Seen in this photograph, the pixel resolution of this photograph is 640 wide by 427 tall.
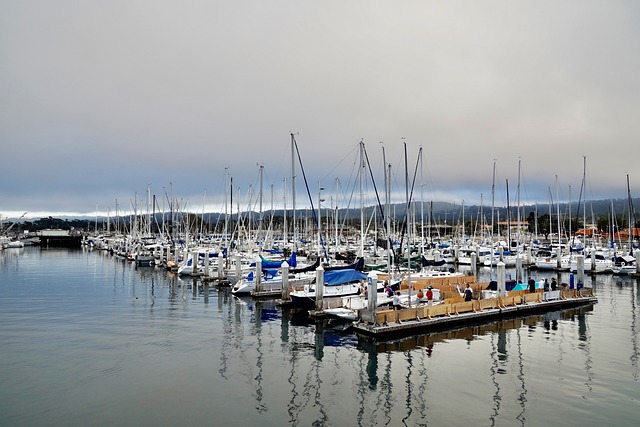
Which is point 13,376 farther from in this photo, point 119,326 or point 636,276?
point 636,276

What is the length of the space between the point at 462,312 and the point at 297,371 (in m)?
14.5

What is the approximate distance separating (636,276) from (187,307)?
53919 millimetres

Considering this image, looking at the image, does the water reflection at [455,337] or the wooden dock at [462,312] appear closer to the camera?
the water reflection at [455,337]

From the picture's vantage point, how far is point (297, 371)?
791 inches

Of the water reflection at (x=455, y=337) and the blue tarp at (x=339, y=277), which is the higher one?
the blue tarp at (x=339, y=277)

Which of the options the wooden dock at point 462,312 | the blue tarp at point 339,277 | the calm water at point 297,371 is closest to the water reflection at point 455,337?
the calm water at point 297,371

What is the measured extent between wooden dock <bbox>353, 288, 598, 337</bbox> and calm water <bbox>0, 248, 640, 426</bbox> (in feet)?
3.64

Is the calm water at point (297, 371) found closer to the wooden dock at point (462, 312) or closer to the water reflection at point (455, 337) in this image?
the water reflection at point (455, 337)

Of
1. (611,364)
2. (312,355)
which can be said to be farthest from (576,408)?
(312,355)

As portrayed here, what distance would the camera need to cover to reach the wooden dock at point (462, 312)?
85.5 feet

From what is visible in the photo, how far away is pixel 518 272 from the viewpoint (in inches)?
1869

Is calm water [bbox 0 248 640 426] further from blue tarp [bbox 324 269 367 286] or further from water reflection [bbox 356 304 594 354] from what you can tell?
blue tarp [bbox 324 269 367 286]

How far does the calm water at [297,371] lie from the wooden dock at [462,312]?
43.7 inches

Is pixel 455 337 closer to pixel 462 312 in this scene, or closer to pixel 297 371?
pixel 462 312
